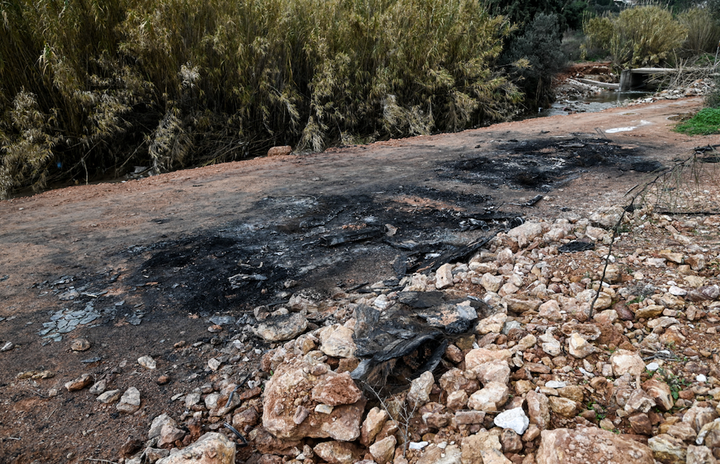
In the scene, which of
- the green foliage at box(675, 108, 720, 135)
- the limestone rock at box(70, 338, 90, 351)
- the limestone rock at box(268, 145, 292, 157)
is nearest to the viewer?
the limestone rock at box(70, 338, 90, 351)

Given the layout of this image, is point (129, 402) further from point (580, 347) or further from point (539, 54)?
point (539, 54)

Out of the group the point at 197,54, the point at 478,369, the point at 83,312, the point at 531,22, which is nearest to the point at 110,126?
the point at 197,54

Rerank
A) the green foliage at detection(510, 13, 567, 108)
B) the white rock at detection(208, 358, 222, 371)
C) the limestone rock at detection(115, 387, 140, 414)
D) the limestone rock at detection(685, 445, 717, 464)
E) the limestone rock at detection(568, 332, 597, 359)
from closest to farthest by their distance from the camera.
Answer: the limestone rock at detection(685, 445, 717, 464) → the limestone rock at detection(568, 332, 597, 359) → the limestone rock at detection(115, 387, 140, 414) → the white rock at detection(208, 358, 222, 371) → the green foliage at detection(510, 13, 567, 108)

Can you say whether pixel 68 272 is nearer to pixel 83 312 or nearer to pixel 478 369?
pixel 83 312

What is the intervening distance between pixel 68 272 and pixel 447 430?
2955mm

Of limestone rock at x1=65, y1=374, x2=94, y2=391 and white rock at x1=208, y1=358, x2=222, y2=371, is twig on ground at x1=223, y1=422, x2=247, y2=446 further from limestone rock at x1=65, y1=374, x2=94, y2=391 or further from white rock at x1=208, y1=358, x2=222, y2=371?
limestone rock at x1=65, y1=374, x2=94, y2=391

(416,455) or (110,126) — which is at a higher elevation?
(110,126)

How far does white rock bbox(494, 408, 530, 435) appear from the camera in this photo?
135cm

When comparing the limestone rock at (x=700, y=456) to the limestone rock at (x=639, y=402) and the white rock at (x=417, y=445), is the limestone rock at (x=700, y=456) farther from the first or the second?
the white rock at (x=417, y=445)

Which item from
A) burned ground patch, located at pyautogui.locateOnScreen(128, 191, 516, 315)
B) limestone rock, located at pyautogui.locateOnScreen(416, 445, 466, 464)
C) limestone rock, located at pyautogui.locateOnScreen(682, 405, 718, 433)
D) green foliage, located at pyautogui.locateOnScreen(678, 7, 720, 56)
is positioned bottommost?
burned ground patch, located at pyautogui.locateOnScreen(128, 191, 516, 315)

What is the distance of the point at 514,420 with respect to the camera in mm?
1374

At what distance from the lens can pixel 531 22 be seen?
14180mm

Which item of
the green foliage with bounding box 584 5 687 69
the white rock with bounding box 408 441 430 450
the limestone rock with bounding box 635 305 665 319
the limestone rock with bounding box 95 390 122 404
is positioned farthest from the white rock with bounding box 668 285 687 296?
the green foliage with bounding box 584 5 687 69

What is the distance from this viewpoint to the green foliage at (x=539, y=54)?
43.6 ft
